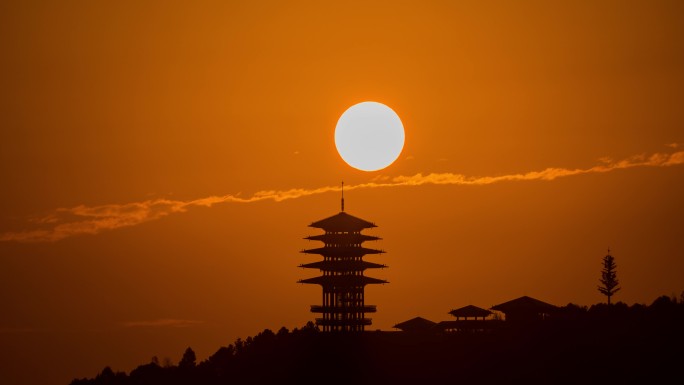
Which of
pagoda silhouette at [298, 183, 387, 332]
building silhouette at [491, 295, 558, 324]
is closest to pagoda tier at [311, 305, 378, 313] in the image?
pagoda silhouette at [298, 183, 387, 332]

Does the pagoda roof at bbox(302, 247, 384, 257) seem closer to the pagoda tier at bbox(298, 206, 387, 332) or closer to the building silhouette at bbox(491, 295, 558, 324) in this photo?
the pagoda tier at bbox(298, 206, 387, 332)

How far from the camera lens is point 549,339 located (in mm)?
167875

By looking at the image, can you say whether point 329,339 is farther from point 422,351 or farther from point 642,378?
point 642,378

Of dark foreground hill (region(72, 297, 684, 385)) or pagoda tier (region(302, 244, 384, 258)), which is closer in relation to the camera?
dark foreground hill (region(72, 297, 684, 385))

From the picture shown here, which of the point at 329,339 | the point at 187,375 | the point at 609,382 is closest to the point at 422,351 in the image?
the point at 329,339

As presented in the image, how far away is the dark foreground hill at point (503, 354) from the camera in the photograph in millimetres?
160750

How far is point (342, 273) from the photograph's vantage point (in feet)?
589

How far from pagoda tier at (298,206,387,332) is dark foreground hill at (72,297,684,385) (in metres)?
3.70

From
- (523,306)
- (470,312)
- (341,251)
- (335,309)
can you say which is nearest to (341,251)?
(341,251)

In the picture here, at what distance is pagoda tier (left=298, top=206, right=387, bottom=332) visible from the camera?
Result: 17925 cm

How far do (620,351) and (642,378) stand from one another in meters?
5.26

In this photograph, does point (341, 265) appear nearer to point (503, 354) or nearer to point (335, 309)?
point (335, 309)

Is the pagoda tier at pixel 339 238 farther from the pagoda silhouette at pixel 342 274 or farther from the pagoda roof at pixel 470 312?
the pagoda roof at pixel 470 312

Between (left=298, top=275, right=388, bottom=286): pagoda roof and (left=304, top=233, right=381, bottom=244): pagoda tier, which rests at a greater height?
(left=304, top=233, right=381, bottom=244): pagoda tier
